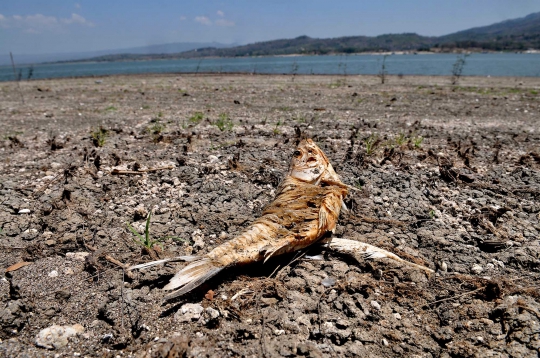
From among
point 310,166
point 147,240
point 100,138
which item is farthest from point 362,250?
point 100,138

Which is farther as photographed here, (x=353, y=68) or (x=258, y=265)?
(x=353, y=68)

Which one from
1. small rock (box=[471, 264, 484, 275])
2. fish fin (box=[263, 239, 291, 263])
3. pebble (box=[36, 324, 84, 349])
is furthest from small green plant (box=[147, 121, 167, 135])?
small rock (box=[471, 264, 484, 275])

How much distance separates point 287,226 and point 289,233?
0.12 metres

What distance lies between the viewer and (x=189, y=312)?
7.95 feet

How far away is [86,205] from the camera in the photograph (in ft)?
13.0

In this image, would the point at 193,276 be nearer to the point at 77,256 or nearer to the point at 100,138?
the point at 77,256

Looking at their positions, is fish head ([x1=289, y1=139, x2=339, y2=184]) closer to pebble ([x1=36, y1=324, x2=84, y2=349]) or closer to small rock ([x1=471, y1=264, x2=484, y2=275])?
small rock ([x1=471, y1=264, x2=484, y2=275])

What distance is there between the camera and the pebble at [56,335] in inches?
86.3

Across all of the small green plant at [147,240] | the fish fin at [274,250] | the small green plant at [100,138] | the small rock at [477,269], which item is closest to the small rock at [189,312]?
the fish fin at [274,250]

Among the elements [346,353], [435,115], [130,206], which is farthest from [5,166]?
[435,115]

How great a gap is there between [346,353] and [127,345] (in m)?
1.32

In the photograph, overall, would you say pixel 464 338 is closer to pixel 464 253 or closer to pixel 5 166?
pixel 464 253

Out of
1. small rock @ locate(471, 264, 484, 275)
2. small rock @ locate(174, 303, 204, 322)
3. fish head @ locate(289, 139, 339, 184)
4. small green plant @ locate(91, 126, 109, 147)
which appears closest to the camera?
small rock @ locate(174, 303, 204, 322)

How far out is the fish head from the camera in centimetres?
384
